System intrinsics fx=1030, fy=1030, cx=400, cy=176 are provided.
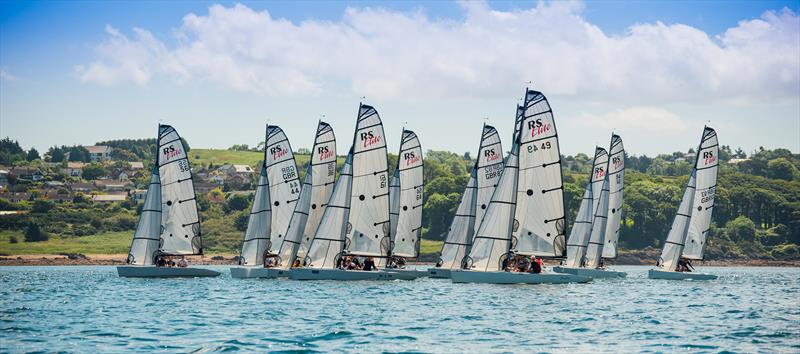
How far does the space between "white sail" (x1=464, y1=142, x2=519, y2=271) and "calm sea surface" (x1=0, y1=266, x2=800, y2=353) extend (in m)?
2.46

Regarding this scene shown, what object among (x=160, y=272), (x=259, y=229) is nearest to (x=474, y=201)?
(x=259, y=229)

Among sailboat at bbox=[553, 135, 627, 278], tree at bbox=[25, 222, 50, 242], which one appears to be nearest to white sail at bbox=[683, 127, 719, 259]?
sailboat at bbox=[553, 135, 627, 278]

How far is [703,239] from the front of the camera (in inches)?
3344

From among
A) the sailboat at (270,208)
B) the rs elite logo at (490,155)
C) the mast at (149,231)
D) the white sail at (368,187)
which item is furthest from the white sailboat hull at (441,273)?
the mast at (149,231)

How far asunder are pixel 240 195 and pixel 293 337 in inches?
6237

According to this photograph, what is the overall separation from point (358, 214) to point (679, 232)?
28.8 metres

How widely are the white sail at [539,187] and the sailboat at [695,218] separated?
20583mm

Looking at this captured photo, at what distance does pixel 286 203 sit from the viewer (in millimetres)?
79000

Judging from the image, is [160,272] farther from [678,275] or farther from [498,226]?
[678,275]

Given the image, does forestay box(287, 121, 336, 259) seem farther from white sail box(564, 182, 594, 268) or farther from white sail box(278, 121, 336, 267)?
white sail box(564, 182, 594, 268)

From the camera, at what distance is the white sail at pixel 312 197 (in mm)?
74875

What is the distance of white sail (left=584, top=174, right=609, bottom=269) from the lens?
8938cm

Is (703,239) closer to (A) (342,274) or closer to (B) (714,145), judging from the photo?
(B) (714,145)

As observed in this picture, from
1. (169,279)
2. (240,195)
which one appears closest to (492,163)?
(169,279)
